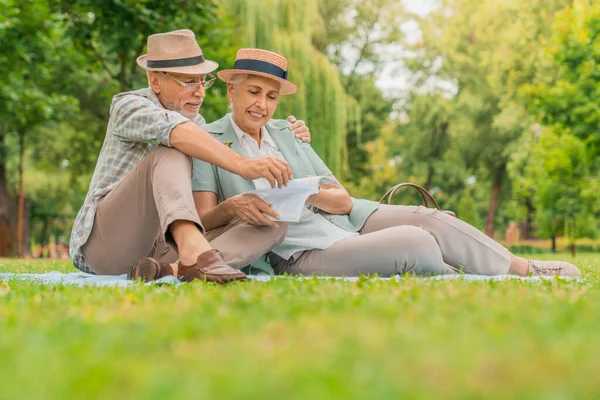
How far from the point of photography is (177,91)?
455 cm

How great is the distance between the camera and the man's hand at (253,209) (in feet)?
13.6

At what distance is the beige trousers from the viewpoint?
4.39 meters

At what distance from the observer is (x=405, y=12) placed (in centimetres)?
3033

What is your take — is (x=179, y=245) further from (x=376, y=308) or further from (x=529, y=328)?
(x=529, y=328)

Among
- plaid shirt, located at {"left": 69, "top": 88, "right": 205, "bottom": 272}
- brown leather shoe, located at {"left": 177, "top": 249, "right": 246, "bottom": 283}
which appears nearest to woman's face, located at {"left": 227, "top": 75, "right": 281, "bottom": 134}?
plaid shirt, located at {"left": 69, "top": 88, "right": 205, "bottom": 272}

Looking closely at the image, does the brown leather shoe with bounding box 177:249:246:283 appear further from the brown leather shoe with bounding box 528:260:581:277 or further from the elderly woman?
the brown leather shoe with bounding box 528:260:581:277

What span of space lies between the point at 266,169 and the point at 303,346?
216 cm

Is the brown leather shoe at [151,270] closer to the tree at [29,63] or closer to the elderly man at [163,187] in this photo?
the elderly man at [163,187]

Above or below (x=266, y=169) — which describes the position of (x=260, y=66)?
above

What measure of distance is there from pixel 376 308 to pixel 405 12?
95.4 ft

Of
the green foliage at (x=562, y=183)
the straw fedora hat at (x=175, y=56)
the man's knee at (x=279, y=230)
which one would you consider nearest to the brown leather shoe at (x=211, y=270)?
the man's knee at (x=279, y=230)

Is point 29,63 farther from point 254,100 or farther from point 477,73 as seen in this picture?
point 477,73

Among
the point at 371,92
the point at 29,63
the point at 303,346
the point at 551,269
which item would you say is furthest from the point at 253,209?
the point at 371,92

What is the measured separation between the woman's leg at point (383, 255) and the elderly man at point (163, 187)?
0.35 metres
